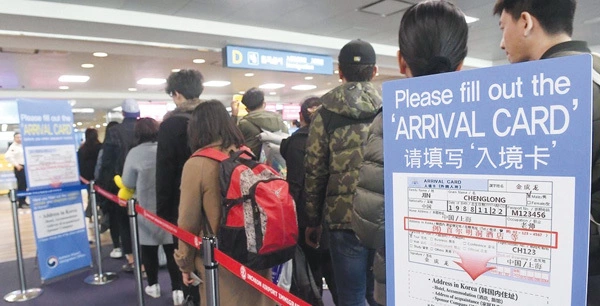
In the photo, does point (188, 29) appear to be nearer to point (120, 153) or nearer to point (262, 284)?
point (120, 153)

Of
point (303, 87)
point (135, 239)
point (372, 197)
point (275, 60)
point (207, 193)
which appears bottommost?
point (135, 239)

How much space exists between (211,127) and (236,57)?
3.78m

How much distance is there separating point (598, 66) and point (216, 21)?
4936mm

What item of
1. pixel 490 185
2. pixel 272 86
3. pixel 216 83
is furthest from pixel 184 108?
pixel 272 86

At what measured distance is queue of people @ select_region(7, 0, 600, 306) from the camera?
3.28ft

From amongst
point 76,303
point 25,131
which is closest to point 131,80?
point 25,131

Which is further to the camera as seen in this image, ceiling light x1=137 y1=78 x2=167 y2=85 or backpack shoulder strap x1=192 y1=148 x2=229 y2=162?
ceiling light x1=137 y1=78 x2=167 y2=85

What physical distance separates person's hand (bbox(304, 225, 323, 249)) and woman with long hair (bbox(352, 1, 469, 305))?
1007mm

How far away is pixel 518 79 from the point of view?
0.58m

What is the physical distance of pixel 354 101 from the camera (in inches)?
65.7

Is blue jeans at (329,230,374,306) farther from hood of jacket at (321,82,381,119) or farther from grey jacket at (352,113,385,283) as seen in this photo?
grey jacket at (352,113,385,283)

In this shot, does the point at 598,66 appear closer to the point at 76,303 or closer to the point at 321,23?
the point at 76,303

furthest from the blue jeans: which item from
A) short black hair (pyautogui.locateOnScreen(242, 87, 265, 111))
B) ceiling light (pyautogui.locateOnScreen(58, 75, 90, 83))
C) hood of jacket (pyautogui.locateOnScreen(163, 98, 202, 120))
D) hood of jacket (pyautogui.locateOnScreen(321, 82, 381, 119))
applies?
ceiling light (pyautogui.locateOnScreen(58, 75, 90, 83))

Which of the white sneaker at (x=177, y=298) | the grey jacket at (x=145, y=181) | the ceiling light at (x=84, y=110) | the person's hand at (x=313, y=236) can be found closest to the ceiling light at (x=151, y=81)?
the ceiling light at (x=84, y=110)
